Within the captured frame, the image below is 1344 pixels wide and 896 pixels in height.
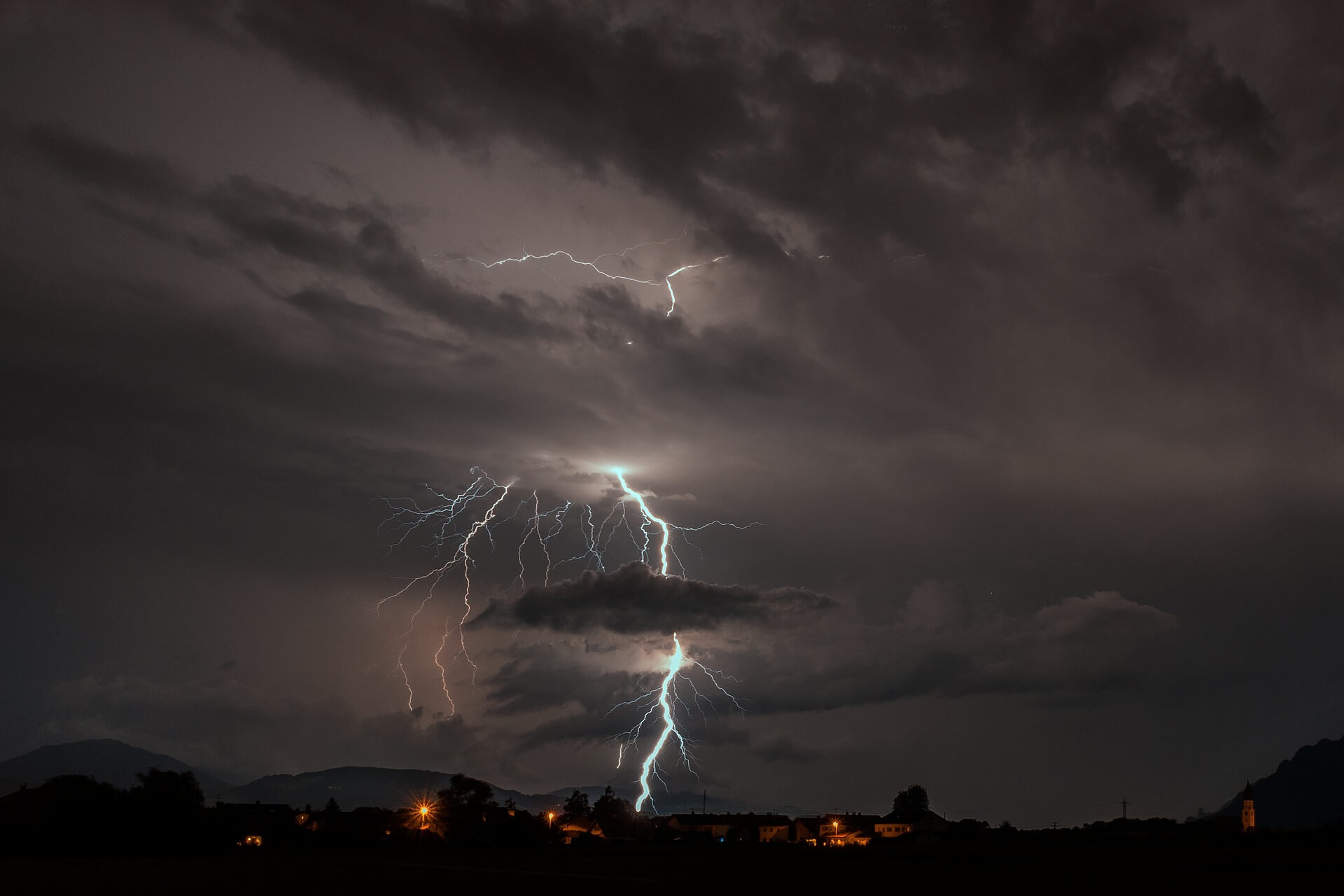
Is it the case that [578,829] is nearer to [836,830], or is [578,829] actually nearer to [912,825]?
[836,830]

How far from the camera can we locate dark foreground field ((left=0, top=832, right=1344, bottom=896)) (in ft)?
122

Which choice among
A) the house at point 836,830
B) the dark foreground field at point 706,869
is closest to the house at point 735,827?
the house at point 836,830

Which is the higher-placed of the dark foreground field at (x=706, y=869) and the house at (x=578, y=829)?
the dark foreground field at (x=706, y=869)

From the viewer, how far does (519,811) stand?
9962 centimetres

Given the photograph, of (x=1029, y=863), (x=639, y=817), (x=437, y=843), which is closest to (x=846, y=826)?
(x=639, y=817)

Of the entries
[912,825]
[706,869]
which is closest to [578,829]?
[912,825]

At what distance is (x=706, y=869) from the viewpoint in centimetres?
5041

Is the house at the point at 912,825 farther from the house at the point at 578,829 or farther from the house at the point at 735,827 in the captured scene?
the house at the point at 578,829

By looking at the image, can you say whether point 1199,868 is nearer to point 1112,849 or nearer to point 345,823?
point 1112,849


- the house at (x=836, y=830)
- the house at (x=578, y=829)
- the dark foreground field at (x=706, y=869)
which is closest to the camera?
the dark foreground field at (x=706, y=869)

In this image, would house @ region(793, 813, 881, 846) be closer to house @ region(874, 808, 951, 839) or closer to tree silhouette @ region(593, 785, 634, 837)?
house @ region(874, 808, 951, 839)

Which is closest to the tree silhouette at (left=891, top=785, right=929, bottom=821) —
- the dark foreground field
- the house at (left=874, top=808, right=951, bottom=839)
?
the house at (left=874, top=808, right=951, bottom=839)

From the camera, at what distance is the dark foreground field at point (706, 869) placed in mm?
37312

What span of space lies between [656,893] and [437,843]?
181ft
